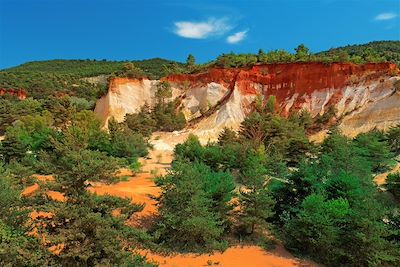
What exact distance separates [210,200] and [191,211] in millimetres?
1279

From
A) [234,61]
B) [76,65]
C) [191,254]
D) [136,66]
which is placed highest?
[76,65]

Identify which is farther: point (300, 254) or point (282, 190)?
point (282, 190)

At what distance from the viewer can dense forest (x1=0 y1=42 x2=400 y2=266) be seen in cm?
1110

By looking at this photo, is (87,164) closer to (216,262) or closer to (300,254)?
(216,262)

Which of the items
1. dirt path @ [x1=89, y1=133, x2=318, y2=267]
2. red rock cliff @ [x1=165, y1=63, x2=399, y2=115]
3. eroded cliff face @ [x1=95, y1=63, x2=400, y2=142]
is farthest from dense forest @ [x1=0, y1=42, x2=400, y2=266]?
red rock cliff @ [x1=165, y1=63, x2=399, y2=115]

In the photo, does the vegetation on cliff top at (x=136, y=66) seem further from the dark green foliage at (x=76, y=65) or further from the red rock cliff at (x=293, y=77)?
the red rock cliff at (x=293, y=77)

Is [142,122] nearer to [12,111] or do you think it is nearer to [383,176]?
[12,111]

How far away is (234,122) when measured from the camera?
47656 mm

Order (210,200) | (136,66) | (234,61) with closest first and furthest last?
(210,200) < (234,61) < (136,66)

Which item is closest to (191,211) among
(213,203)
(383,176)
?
(213,203)

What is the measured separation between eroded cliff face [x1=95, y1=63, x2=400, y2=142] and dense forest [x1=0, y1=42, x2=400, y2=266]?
13.4ft

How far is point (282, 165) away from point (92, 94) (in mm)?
53592

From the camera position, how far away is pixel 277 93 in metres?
50.9

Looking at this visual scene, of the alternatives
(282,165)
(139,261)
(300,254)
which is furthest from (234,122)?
(139,261)
